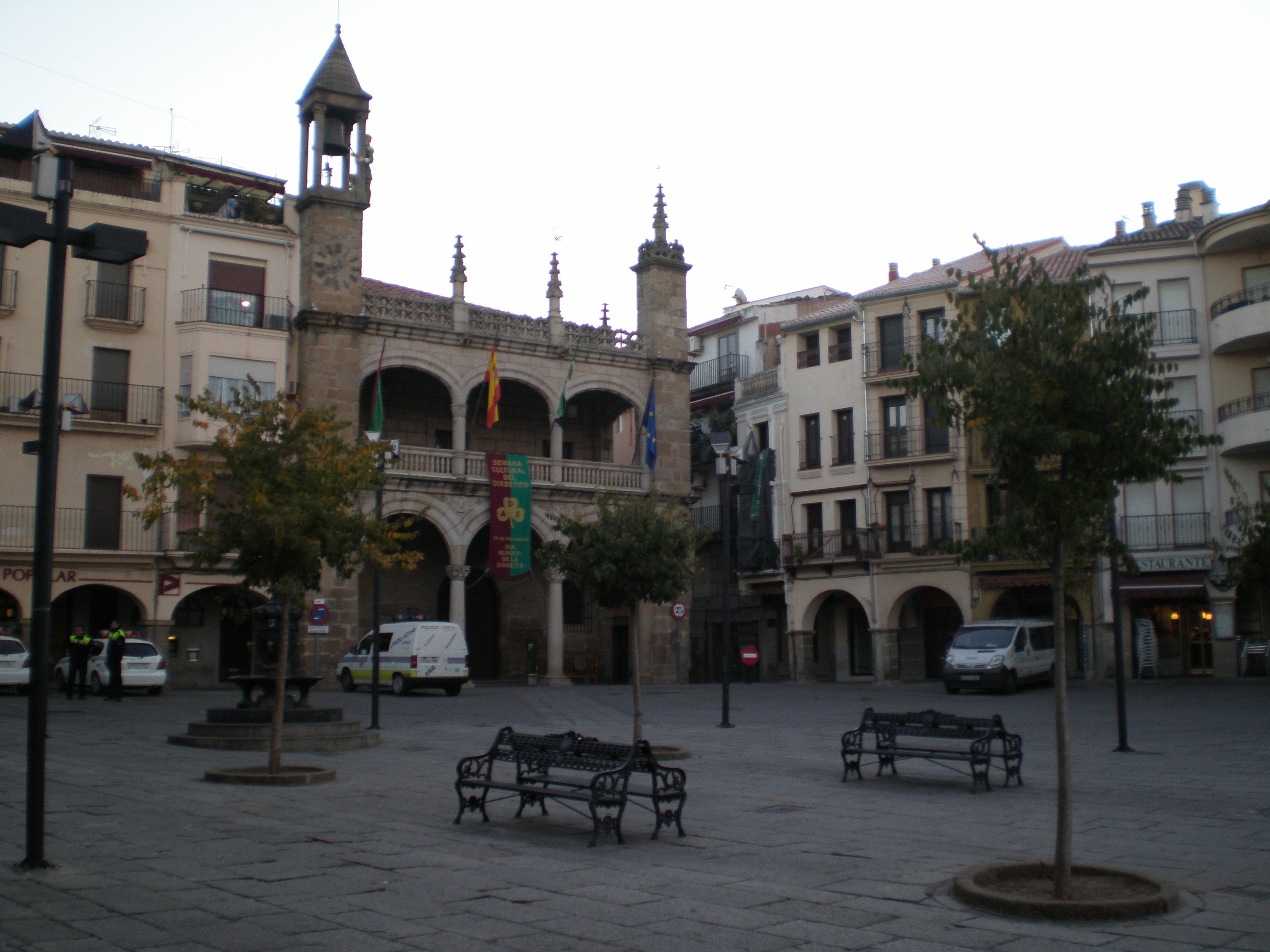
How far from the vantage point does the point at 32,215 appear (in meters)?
7.71

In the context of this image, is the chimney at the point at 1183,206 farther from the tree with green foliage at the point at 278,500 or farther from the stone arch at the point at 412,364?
the tree with green foliage at the point at 278,500

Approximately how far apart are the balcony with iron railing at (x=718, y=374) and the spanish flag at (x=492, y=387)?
10.9m

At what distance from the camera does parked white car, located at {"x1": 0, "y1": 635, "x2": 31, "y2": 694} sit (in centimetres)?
2830

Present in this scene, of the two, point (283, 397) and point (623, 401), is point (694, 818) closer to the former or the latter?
point (283, 397)

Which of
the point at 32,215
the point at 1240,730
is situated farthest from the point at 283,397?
the point at 1240,730

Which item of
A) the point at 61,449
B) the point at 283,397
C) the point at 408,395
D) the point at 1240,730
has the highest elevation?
the point at 408,395

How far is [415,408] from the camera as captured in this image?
40281mm

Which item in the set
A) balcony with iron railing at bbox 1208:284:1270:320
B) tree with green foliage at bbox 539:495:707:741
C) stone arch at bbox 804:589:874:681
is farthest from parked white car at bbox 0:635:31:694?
balcony with iron railing at bbox 1208:284:1270:320

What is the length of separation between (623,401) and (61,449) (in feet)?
59.2

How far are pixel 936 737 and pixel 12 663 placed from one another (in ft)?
76.9

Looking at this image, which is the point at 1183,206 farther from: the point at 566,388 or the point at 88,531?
the point at 88,531

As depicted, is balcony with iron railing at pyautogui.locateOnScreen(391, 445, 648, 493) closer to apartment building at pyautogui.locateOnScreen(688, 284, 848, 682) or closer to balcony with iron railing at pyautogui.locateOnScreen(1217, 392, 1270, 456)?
apartment building at pyautogui.locateOnScreen(688, 284, 848, 682)

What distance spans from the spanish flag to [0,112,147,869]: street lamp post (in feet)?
91.8

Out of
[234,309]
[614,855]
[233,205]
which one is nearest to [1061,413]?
[614,855]
